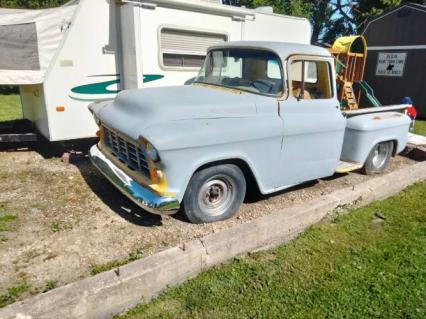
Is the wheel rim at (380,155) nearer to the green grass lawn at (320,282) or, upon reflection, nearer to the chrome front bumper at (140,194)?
the green grass lawn at (320,282)

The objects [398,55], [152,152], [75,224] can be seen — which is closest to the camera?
[152,152]

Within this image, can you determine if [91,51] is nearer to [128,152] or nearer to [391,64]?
[128,152]

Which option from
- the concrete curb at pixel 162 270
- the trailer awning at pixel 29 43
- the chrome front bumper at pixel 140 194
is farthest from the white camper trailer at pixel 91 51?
the concrete curb at pixel 162 270

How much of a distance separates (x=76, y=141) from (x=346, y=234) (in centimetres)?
519

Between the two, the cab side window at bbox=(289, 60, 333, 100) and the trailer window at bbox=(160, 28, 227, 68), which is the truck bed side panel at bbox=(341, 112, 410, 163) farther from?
the trailer window at bbox=(160, 28, 227, 68)

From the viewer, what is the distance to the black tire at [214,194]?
11.7 ft

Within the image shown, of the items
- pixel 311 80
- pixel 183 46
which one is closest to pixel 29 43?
pixel 183 46

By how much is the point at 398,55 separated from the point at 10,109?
43.0ft

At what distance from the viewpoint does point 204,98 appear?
3865 millimetres

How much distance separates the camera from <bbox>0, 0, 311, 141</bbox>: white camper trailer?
5160 millimetres

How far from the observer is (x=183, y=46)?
6.04m

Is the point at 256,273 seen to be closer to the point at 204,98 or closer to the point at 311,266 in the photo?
the point at 311,266

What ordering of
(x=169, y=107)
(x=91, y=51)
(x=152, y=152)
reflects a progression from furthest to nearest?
(x=91, y=51) < (x=169, y=107) < (x=152, y=152)

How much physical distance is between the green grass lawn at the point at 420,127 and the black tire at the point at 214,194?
7408mm
